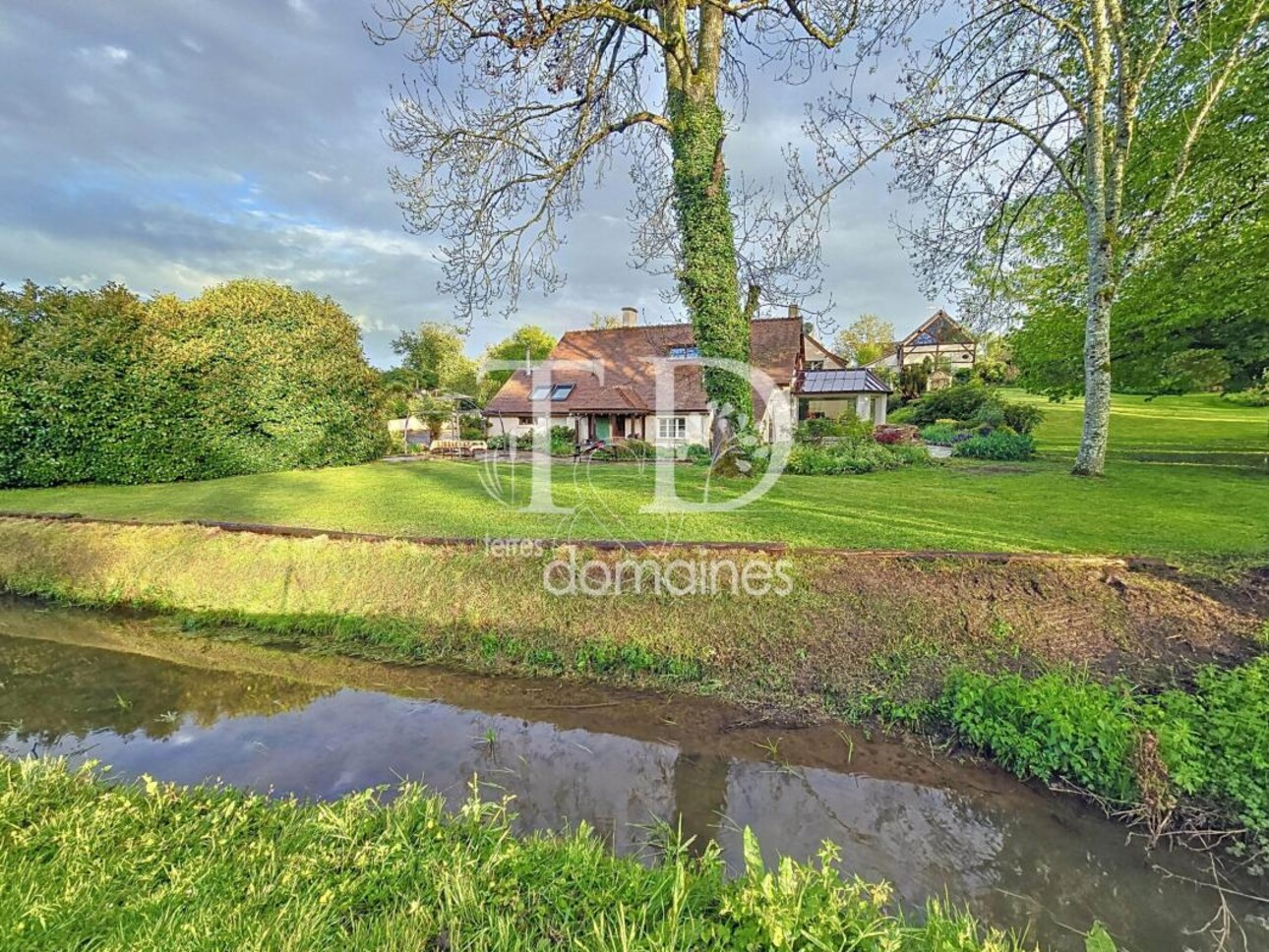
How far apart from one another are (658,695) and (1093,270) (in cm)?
1085

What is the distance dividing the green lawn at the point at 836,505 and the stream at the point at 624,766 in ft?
7.42

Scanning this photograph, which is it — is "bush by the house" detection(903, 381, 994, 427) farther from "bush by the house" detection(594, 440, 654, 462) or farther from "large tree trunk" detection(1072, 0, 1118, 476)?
"large tree trunk" detection(1072, 0, 1118, 476)

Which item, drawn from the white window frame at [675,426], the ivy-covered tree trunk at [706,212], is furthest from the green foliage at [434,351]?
the ivy-covered tree trunk at [706,212]

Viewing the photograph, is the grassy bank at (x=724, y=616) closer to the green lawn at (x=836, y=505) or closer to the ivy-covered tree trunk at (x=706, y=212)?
the green lawn at (x=836, y=505)

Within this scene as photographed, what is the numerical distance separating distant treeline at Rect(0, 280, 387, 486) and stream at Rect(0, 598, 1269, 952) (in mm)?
8968

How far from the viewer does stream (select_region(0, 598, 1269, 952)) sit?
306 centimetres

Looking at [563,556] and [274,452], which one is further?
[274,452]

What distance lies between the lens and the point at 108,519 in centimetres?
812

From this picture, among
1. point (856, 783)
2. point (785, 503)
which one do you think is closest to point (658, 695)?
point (856, 783)

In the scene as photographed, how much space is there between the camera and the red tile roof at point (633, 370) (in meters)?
23.2

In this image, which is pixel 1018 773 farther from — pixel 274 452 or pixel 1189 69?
pixel 274 452

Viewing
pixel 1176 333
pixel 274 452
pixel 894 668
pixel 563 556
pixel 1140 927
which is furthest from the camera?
pixel 274 452

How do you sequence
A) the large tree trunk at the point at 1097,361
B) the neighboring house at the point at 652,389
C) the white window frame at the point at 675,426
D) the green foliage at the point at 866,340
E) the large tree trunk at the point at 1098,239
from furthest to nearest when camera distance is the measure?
1. the green foliage at the point at 866,340
2. the white window frame at the point at 675,426
3. the neighboring house at the point at 652,389
4. the large tree trunk at the point at 1097,361
5. the large tree trunk at the point at 1098,239

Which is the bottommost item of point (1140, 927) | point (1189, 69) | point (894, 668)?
point (1140, 927)
